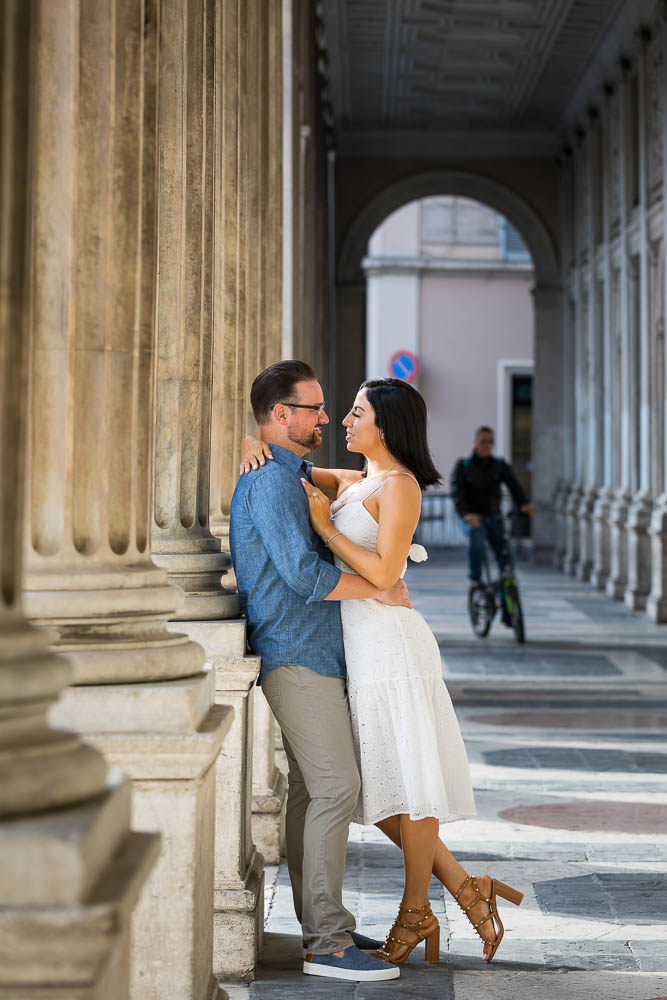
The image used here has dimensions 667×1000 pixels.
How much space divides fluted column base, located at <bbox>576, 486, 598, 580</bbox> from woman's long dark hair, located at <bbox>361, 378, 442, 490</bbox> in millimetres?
17664

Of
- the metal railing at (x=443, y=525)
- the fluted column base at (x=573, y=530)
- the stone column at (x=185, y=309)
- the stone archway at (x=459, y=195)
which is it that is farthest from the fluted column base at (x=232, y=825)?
the metal railing at (x=443, y=525)

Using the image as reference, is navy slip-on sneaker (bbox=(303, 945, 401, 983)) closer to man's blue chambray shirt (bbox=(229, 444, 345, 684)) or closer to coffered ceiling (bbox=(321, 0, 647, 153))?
man's blue chambray shirt (bbox=(229, 444, 345, 684))

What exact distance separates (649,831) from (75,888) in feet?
16.0

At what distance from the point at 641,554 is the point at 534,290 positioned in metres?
9.63

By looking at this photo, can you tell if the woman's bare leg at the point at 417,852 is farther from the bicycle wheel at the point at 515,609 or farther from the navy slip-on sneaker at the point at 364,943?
the bicycle wheel at the point at 515,609

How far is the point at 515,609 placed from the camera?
1372 centimetres

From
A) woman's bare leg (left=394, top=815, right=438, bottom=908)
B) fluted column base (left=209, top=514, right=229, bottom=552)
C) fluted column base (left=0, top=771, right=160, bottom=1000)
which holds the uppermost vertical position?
fluted column base (left=209, top=514, right=229, bottom=552)

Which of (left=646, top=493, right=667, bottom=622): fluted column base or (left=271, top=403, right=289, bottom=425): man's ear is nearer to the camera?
(left=271, top=403, right=289, bottom=425): man's ear

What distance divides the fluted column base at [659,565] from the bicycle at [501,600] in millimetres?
2645

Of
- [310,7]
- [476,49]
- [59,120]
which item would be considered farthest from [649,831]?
[476,49]

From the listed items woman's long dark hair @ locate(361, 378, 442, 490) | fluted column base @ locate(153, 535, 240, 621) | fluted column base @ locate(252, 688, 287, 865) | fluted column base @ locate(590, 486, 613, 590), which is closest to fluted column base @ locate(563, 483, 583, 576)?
fluted column base @ locate(590, 486, 613, 590)

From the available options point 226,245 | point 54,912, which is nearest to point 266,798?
point 226,245

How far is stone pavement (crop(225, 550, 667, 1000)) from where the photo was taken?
4.41 meters

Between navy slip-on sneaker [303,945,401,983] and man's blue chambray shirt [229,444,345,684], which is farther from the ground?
man's blue chambray shirt [229,444,345,684]
